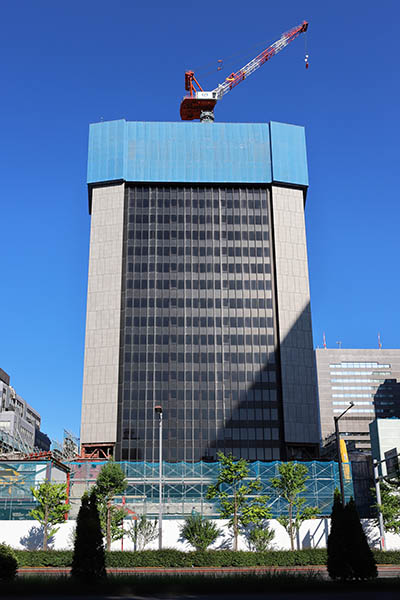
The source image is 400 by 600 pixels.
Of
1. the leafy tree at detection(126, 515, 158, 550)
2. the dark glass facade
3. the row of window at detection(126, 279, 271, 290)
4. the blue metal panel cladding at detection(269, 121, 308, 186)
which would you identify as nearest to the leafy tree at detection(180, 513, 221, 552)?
the leafy tree at detection(126, 515, 158, 550)

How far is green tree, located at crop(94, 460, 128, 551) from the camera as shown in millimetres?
70625

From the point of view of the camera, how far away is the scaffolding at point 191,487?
3378 inches

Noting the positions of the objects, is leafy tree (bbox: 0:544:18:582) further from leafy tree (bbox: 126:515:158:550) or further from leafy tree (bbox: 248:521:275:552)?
leafy tree (bbox: 248:521:275:552)

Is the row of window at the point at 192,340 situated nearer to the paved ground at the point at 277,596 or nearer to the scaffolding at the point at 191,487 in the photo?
the scaffolding at the point at 191,487

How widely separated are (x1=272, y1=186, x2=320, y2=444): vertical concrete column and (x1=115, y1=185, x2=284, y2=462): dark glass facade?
1.76 m

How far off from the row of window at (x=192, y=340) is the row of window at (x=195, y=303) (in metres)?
5.58

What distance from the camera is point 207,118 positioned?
15712 centimetres

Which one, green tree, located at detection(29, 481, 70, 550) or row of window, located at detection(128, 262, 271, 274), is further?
row of window, located at detection(128, 262, 271, 274)

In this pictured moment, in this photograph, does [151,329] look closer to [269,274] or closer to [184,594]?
[269,274]

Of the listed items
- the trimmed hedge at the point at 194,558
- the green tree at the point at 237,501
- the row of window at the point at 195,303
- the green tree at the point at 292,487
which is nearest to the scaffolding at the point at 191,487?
the green tree at the point at 292,487

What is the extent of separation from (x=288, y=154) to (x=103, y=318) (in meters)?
49.6

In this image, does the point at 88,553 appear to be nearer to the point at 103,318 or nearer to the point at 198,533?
the point at 198,533

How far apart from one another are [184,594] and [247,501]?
1681 inches

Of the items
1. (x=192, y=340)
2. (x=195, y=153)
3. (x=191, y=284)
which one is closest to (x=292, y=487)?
(x=192, y=340)
